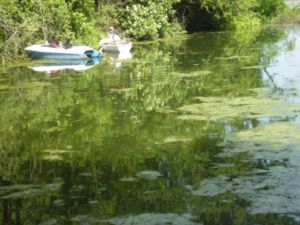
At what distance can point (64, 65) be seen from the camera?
16.7 metres

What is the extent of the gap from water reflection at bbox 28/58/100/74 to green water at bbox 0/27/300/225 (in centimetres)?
207

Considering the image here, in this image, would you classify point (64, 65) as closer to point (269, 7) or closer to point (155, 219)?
point (155, 219)

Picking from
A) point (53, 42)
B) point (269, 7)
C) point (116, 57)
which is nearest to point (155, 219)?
point (116, 57)

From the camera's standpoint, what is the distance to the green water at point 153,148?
496 cm

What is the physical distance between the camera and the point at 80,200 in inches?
208

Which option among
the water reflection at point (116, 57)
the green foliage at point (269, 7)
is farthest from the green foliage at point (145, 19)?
the green foliage at point (269, 7)

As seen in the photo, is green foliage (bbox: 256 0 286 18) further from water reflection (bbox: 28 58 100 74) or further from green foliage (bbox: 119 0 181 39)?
water reflection (bbox: 28 58 100 74)

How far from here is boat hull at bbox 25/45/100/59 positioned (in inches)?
692

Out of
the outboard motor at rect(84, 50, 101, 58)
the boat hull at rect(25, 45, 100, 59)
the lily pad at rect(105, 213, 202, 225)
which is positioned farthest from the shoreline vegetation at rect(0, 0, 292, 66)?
the lily pad at rect(105, 213, 202, 225)

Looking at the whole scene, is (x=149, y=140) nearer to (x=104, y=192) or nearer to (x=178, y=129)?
(x=178, y=129)

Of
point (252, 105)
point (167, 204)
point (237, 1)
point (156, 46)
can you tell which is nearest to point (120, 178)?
point (167, 204)

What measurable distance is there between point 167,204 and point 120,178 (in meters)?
0.95

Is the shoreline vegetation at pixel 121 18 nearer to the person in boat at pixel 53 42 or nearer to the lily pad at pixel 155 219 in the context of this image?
the person in boat at pixel 53 42

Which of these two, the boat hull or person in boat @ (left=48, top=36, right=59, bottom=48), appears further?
person in boat @ (left=48, top=36, right=59, bottom=48)
